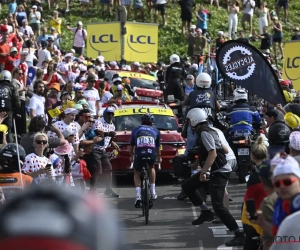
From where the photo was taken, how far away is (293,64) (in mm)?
17812

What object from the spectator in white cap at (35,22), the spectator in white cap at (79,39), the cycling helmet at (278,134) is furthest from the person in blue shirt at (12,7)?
the cycling helmet at (278,134)

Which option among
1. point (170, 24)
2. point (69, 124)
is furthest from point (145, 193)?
point (170, 24)

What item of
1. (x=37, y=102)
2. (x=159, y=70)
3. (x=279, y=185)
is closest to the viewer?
(x=279, y=185)

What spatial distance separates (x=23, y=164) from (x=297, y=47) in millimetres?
9799

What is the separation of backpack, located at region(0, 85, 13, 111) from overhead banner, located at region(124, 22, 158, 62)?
1065 centimetres

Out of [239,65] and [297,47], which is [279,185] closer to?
[239,65]

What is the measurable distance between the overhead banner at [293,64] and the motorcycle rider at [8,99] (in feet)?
18.9

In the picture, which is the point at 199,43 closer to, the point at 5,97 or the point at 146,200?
the point at 5,97

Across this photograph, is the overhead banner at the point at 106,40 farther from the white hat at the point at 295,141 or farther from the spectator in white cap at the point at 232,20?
the white hat at the point at 295,141

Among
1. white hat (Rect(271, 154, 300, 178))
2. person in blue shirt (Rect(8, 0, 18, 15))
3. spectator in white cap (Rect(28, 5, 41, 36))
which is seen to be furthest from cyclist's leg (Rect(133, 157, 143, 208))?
person in blue shirt (Rect(8, 0, 18, 15))

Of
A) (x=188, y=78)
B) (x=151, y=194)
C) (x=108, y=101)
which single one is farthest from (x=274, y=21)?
(x=151, y=194)

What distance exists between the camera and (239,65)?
595 inches

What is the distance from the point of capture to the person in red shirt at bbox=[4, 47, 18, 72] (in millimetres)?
21656

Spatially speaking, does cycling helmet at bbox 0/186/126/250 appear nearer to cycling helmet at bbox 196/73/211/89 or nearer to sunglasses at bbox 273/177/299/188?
sunglasses at bbox 273/177/299/188
